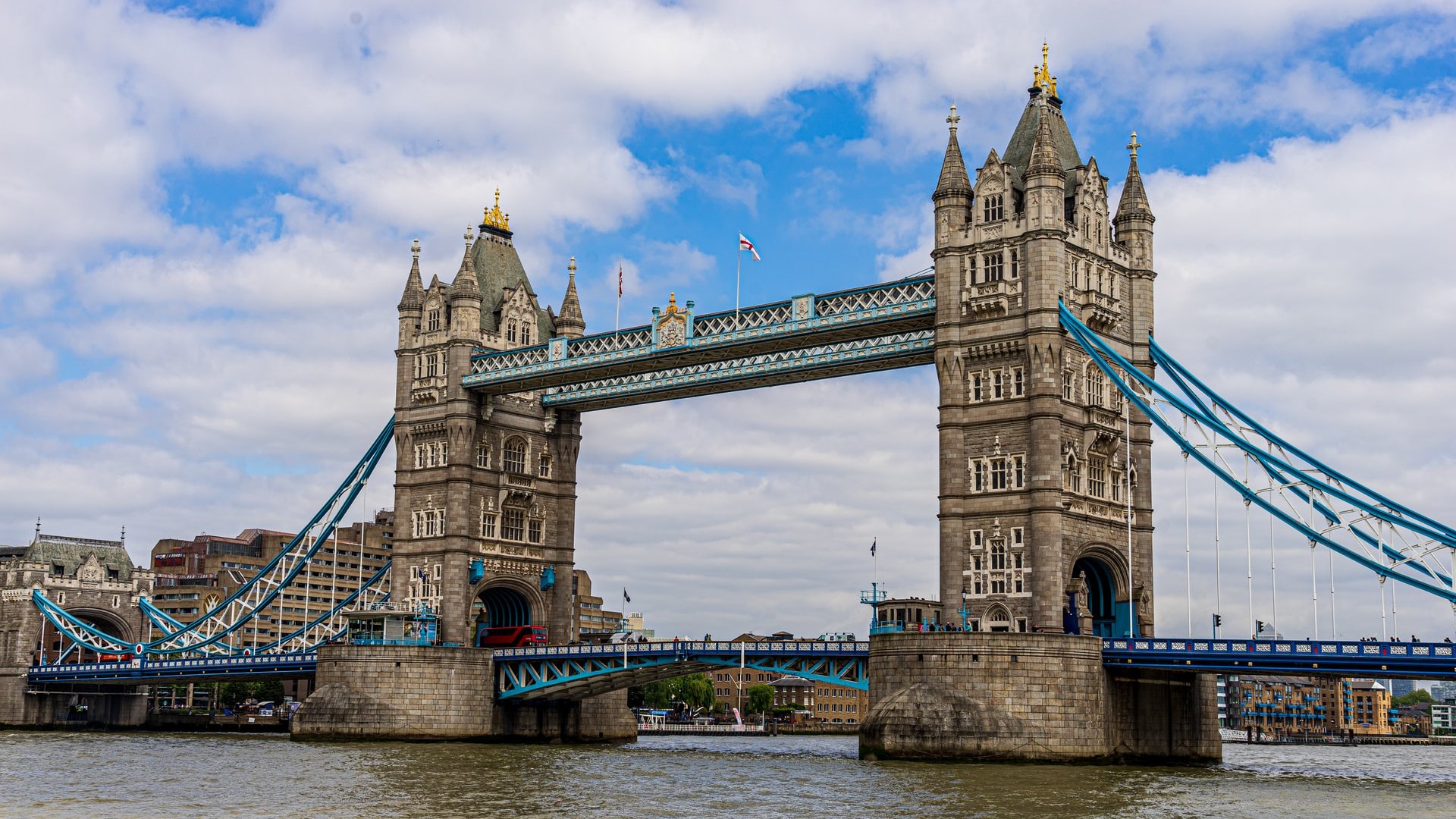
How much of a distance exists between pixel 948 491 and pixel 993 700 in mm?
11562

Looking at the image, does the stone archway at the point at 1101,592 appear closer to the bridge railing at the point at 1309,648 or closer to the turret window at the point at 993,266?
the bridge railing at the point at 1309,648

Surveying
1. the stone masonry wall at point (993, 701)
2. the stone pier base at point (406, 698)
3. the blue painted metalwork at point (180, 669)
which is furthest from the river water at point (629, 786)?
the blue painted metalwork at point (180, 669)

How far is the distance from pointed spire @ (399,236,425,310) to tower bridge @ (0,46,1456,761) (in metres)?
0.21

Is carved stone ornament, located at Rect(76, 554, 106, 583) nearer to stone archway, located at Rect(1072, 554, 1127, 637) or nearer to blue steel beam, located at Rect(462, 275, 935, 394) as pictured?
blue steel beam, located at Rect(462, 275, 935, 394)

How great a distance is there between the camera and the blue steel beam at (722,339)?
7888cm

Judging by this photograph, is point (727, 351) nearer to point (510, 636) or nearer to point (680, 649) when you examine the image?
point (680, 649)

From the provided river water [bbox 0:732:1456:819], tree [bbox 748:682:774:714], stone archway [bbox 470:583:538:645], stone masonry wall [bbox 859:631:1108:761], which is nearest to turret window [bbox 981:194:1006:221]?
stone masonry wall [bbox 859:631:1108:761]

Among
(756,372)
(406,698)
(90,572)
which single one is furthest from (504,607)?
(90,572)

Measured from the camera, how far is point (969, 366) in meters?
75.0

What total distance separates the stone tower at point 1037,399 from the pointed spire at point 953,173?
2.8 inches

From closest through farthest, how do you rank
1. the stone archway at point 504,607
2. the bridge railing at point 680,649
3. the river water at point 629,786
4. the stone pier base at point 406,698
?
1. the river water at point 629,786
2. the bridge railing at point 680,649
3. the stone pier base at point 406,698
4. the stone archway at point 504,607

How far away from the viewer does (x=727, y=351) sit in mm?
86625

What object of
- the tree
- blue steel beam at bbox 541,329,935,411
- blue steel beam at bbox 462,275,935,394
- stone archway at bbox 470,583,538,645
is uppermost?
blue steel beam at bbox 462,275,935,394

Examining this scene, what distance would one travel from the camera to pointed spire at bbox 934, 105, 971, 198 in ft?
251
